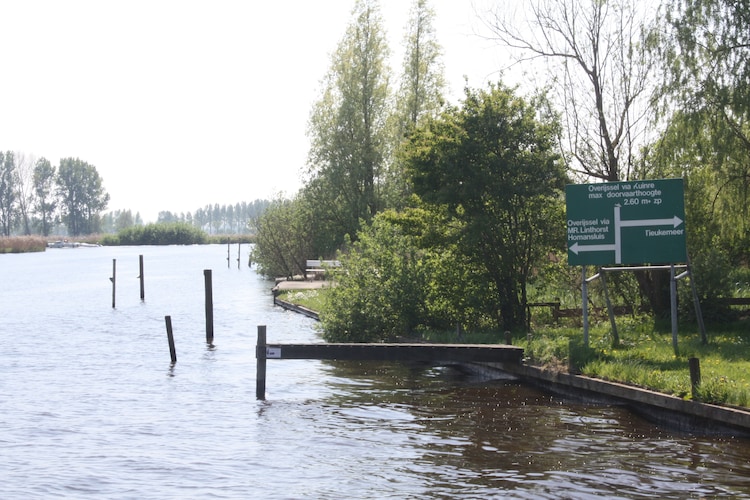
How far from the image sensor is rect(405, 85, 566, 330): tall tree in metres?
22.3

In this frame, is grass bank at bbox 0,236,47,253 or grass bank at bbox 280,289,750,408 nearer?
grass bank at bbox 280,289,750,408

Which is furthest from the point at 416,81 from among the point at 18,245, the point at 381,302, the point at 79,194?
the point at 79,194

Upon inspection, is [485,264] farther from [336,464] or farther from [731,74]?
[336,464]

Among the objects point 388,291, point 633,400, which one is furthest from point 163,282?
point 633,400

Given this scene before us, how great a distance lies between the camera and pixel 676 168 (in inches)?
904

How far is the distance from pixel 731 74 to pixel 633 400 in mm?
9722

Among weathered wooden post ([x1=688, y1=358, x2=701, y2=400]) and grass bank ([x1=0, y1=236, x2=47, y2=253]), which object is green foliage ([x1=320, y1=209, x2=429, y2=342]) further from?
grass bank ([x1=0, y1=236, x2=47, y2=253])

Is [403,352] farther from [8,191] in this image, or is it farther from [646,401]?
[8,191]

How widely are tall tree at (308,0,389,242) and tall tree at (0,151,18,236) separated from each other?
151 meters

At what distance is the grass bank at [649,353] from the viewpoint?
14844 millimetres

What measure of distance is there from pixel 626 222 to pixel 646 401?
5.09 metres

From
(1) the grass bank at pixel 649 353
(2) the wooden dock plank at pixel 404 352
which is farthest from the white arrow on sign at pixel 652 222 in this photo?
(2) the wooden dock plank at pixel 404 352

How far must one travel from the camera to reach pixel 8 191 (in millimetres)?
180750

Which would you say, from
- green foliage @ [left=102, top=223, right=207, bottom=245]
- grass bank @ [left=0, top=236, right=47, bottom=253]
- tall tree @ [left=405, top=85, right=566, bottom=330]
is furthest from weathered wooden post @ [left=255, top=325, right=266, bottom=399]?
green foliage @ [left=102, top=223, right=207, bottom=245]
